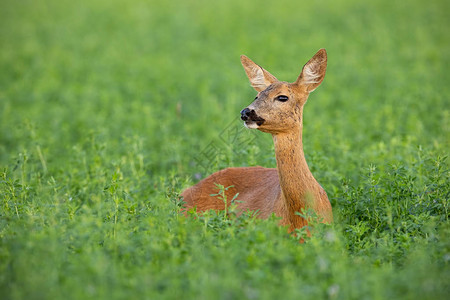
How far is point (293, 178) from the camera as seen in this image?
15.7 ft

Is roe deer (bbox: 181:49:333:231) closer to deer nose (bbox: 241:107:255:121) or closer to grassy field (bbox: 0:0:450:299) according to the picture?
deer nose (bbox: 241:107:255:121)

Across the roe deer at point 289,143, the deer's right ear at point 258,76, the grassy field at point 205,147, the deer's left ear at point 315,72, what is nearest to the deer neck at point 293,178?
the roe deer at point 289,143

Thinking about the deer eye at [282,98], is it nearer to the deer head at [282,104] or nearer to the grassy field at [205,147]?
the deer head at [282,104]

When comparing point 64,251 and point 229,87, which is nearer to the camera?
point 64,251

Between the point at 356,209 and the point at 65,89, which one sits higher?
the point at 65,89

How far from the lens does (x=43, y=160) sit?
6727 millimetres

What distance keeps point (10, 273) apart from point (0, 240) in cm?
54

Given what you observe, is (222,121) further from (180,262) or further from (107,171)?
(180,262)

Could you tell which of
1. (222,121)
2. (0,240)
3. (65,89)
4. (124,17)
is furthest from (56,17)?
(0,240)

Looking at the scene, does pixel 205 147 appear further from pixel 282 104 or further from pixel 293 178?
pixel 293 178

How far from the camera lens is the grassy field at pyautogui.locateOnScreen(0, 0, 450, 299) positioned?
358 cm

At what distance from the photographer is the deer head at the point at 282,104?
475cm

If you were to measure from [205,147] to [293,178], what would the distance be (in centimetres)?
380

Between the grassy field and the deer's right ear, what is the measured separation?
115 cm
